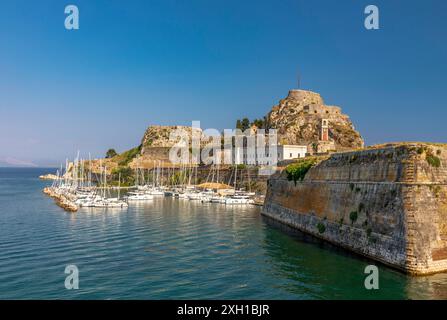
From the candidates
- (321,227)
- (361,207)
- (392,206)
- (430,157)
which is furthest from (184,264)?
(430,157)

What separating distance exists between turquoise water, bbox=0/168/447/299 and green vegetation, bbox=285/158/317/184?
17.9 ft

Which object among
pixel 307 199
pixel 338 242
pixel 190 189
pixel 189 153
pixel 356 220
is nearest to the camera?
pixel 356 220

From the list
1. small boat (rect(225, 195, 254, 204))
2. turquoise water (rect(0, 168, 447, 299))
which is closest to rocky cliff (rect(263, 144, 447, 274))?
turquoise water (rect(0, 168, 447, 299))

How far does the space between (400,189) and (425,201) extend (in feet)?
4.55

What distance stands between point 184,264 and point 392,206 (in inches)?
518

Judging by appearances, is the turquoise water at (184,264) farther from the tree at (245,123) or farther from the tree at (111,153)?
the tree at (111,153)

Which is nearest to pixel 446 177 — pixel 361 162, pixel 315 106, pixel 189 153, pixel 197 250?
pixel 361 162

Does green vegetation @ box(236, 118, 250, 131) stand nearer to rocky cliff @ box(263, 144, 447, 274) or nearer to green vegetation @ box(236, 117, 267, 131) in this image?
green vegetation @ box(236, 117, 267, 131)

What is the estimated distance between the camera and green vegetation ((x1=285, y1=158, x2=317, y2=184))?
3512 centimetres

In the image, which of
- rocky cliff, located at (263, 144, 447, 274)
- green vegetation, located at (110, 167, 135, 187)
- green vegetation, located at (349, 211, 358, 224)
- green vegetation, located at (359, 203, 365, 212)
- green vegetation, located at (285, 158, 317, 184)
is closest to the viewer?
rocky cliff, located at (263, 144, 447, 274)

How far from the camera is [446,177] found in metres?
21.0

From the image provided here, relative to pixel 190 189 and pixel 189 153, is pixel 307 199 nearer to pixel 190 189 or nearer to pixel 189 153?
pixel 190 189

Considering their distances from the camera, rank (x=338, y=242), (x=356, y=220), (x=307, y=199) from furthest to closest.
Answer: (x=307, y=199) → (x=338, y=242) → (x=356, y=220)

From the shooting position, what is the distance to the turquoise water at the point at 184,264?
1808cm
